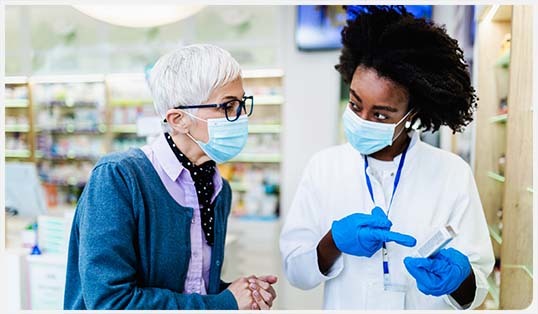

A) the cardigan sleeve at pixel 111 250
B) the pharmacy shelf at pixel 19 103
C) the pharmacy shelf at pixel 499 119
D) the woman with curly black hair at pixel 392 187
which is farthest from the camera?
the pharmacy shelf at pixel 19 103

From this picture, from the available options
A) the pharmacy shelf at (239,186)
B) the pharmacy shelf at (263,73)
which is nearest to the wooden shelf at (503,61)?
the pharmacy shelf at (263,73)

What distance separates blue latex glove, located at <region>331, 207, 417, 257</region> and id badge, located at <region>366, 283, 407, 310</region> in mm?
139

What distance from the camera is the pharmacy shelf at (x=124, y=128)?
502cm

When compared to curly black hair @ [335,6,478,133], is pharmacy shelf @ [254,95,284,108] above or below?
above

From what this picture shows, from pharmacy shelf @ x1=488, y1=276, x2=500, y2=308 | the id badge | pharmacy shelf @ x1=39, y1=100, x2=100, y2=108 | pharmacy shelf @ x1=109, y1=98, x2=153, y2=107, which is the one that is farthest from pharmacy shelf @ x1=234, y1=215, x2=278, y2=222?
the id badge

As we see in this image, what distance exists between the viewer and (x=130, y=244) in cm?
A: 96

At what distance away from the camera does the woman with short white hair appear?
3.09ft

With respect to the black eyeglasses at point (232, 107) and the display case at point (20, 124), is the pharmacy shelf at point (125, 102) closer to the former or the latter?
the display case at point (20, 124)

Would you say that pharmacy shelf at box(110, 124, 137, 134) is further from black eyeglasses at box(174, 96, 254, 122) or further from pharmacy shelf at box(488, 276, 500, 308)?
black eyeglasses at box(174, 96, 254, 122)

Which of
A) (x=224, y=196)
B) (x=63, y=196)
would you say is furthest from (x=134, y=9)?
(x=63, y=196)

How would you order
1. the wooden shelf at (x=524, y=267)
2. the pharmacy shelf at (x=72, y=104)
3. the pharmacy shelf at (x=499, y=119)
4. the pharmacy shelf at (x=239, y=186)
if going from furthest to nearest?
the pharmacy shelf at (x=72, y=104), the pharmacy shelf at (x=239, y=186), the pharmacy shelf at (x=499, y=119), the wooden shelf at (x=524, y=267)

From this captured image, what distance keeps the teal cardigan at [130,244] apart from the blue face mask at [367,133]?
55cm

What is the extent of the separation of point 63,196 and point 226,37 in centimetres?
283

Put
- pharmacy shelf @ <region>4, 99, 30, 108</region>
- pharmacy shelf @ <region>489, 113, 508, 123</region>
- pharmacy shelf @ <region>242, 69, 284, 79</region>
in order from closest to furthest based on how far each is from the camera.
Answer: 1. pharmacy shelf @ <region>489, 113, 508, 123</region>
2. pharmacy shelf @ <region>242, 69, 284, 79</region>
3. pharmacy shelf @ <region>4, 99, 30, 108</region>
